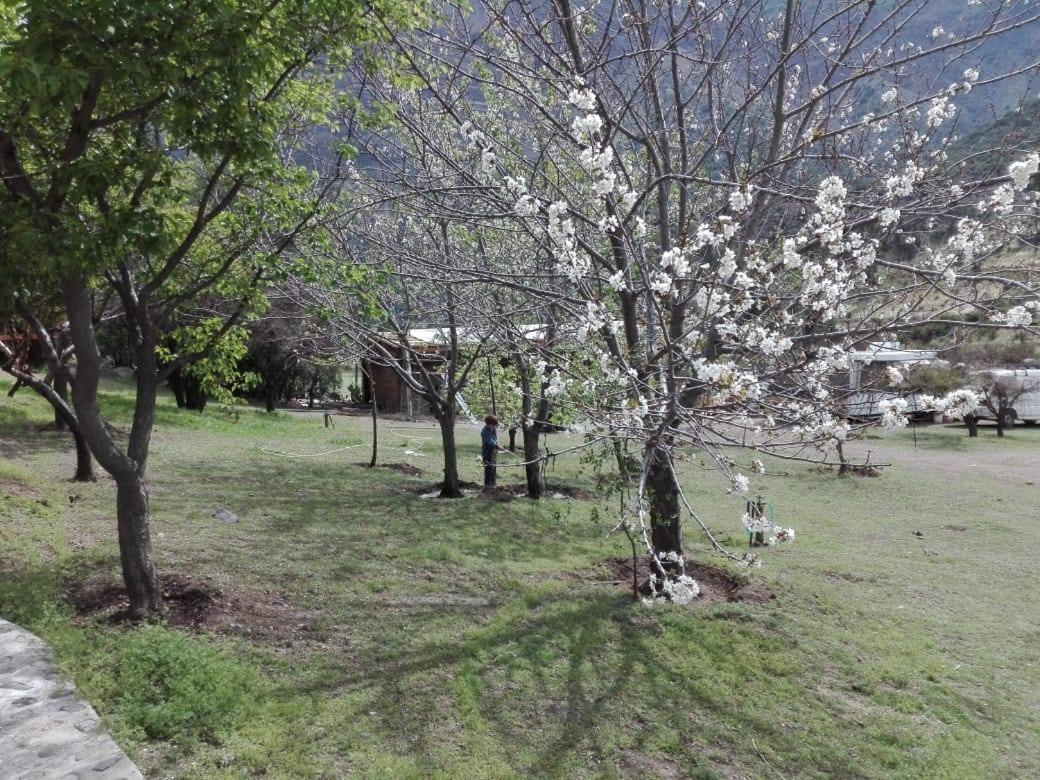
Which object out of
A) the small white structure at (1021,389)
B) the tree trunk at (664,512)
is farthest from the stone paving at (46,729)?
the small white structure at (1021,389)

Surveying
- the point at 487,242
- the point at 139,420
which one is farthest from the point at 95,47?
the point at 487,242

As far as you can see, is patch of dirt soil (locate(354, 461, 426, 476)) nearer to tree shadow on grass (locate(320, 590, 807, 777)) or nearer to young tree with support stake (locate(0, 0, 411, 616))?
tree shadow on grass (locate(320, 590, 807, 777))

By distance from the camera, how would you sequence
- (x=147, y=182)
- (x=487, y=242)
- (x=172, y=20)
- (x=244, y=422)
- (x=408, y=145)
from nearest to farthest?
(x=172, y=20) < (x=147, y=182) < (x=408, y=145) < (x=487, y=242) < (x=244, y=422)

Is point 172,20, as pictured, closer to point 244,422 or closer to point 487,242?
point 487,242

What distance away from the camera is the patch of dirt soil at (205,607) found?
5.41 m

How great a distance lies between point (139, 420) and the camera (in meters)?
5.44

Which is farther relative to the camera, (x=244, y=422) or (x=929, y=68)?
(x=244, y=422)

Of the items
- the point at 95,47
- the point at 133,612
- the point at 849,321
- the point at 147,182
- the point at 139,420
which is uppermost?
the point at 95,47

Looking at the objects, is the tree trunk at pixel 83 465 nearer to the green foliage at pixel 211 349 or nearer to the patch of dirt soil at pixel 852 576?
the green foliage at pixel 211 349

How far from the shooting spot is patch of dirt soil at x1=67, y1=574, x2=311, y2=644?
5414mm

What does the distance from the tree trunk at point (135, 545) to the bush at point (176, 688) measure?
444mm

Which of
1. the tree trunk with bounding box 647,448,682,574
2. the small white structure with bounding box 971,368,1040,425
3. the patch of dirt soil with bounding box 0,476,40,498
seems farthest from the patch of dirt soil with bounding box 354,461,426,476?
the small white structure with bounding box 971,368,1040,425

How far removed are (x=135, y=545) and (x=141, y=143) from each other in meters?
2.83

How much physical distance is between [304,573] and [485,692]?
2.57 metres
